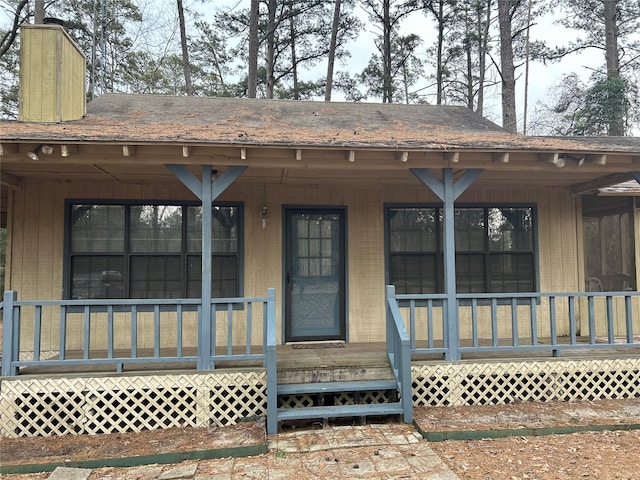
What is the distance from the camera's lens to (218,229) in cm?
585

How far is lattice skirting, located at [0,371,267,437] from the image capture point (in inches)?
165

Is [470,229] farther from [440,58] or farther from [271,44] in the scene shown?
[440,58]

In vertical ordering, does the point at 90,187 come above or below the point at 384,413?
above

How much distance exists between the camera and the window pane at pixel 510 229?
246 inches

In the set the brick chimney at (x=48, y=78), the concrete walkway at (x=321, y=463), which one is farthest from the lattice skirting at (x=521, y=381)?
the brick chimney at (x=48, y=78)

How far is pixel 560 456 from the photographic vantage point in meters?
3.58

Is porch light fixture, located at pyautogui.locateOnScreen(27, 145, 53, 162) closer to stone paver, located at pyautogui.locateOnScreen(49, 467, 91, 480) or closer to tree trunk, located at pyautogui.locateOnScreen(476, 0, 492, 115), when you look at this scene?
stone paver, located at pyautogui.locateOnScreen(49, 467, 91, 480)

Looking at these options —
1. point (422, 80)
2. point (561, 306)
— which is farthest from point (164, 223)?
point (422, 80)

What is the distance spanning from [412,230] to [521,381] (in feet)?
7.58

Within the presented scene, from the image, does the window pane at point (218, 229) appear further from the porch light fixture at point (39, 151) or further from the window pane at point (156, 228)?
the porch light fixture at point (39, 151)

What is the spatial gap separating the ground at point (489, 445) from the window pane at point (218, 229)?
2.32 m

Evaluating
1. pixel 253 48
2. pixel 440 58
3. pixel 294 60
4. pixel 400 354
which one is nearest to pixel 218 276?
pixel 400 354

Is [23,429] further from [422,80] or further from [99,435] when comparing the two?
[422,80]

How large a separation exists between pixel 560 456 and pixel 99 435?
3.99 m
